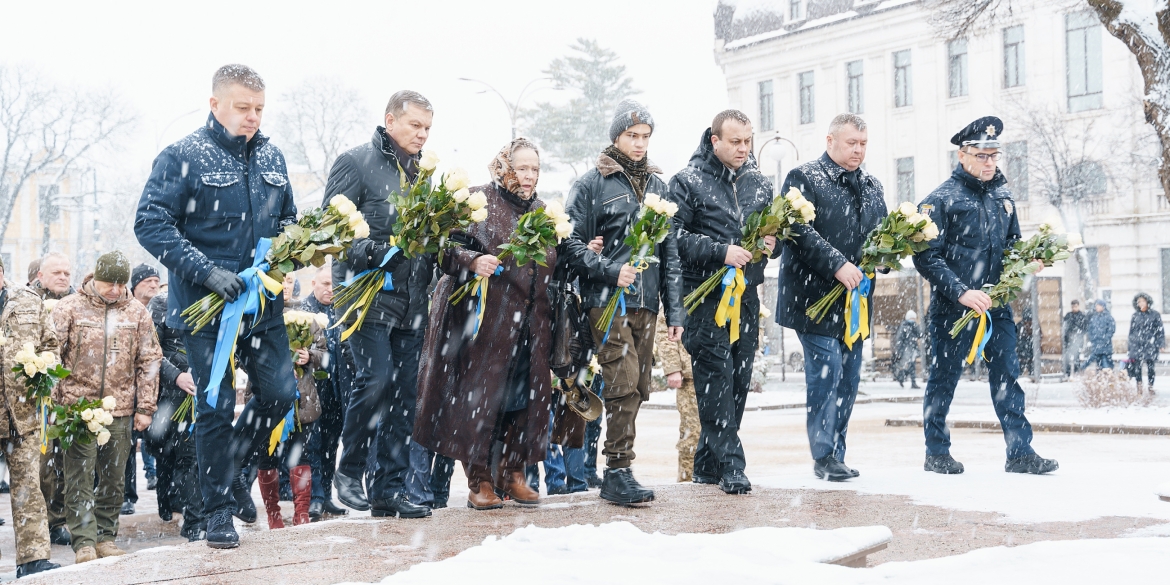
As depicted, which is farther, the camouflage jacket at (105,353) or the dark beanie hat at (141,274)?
the dark beanie hat at (141,274)

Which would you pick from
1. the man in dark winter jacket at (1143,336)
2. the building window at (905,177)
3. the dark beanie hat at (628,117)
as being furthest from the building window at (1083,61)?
the dark beanie hat at (628,117)

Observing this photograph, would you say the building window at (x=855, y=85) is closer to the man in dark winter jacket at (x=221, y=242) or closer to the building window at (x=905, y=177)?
the building window at (x=905, y=177)

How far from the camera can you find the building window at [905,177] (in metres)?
39.1

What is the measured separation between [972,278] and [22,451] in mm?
5833

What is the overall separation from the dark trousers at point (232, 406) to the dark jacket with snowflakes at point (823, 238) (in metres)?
3.33

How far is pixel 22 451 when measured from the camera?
21.2 ft

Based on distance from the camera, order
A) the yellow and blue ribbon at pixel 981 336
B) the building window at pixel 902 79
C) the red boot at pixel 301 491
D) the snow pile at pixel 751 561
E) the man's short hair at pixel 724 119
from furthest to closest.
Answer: the building window at pixel 902 79, the red boot at pixel 301 491, the yellow and blue ribbon at pixel 981 336, the man's short hair at pixel 724 119, the snow pile at pixel 751 561

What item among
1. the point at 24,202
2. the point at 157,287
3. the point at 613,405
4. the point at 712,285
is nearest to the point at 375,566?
the point at 613,405

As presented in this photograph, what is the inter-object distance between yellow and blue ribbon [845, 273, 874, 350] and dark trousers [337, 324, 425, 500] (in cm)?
275

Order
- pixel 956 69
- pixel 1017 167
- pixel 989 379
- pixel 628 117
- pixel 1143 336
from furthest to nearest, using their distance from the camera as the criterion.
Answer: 1. pixel 956 69
2. pixel 1017 167
3. pixel 1143 336
4. pixel 989 379
5. pixel 628 117

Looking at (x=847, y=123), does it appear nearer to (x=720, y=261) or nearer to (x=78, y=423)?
(x=720, y=261)

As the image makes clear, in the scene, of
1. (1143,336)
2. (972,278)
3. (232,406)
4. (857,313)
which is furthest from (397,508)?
(1143,336)

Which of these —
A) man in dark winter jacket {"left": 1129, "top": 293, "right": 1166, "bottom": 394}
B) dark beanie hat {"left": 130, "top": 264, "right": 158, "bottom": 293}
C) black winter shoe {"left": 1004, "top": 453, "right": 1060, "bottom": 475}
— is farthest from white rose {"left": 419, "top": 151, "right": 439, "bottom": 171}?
man in dark winter jacket {"left": 1129, "top": 293, "right": 1166, "bottom": 394}

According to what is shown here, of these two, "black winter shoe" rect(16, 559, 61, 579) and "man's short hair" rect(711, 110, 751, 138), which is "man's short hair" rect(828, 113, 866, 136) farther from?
"black winter shoe" rect(16, 559, 61, 579)
